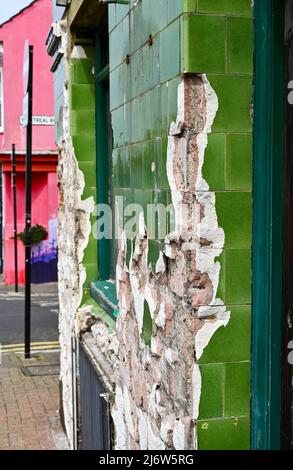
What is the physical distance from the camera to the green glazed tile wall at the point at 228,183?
2121mm

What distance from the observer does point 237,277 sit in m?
2.19

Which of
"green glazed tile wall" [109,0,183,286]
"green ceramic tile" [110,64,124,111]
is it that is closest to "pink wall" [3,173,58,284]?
"green ceramic tile" [110,64,124,111]

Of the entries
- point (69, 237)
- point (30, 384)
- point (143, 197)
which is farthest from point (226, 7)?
point (30, 384)

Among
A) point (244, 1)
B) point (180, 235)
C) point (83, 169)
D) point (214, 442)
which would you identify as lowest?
point (214, 442)

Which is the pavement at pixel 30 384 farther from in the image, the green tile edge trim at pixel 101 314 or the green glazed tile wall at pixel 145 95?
the green glazed tile wall at pixel 145 95

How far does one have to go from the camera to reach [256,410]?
224 centimetres

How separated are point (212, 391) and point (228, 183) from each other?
0.68 m

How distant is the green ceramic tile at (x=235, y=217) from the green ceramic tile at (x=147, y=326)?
23.3 inches

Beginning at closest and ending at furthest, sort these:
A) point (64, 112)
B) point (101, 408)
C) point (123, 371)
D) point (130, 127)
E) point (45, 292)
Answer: point (130, 127)
point (123, 371)
point (101, 408)
point (64, 112)
point (45, 292)

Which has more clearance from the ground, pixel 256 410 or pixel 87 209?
pixel 87 209
